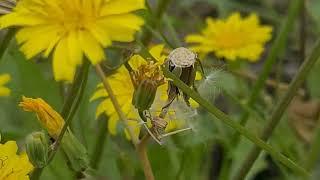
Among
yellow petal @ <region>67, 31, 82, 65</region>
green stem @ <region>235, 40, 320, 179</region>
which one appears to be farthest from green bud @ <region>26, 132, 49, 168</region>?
green stem @ <region>235, 40, 320, 179</region>

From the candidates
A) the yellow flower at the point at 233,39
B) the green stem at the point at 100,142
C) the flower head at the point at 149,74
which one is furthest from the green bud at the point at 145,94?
the yellow flower at the point at 233,39

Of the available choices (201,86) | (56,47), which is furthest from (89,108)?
(56,47)

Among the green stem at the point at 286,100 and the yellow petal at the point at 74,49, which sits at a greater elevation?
the yellow petal at the point at 74,49

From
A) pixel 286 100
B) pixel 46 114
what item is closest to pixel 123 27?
pixel 46 114

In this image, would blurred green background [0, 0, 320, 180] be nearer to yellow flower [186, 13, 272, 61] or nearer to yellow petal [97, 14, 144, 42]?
yellow flower [186, 13, 272, 61]

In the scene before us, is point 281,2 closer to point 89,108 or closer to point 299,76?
point 89,108

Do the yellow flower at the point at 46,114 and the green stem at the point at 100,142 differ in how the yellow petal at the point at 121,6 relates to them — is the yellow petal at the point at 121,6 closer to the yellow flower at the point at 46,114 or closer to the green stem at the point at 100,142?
the yellow flower at the point at 46,114
